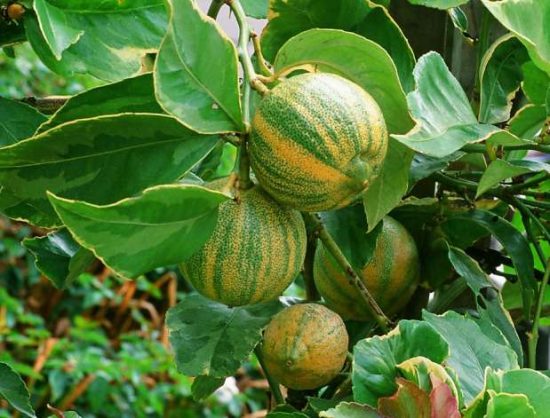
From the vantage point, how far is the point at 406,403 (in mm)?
451

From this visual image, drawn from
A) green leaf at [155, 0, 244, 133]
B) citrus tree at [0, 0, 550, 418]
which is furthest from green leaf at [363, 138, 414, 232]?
green leaf at [155, 0, 244, 133]

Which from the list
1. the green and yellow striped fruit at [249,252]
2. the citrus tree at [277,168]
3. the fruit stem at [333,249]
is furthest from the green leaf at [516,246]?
the green and yellow striped fruit at [249,252]

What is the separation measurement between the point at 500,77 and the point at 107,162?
30 centimetres

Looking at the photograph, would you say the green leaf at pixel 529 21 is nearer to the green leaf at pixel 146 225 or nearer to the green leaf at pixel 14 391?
the green leaf at pixel 146 225

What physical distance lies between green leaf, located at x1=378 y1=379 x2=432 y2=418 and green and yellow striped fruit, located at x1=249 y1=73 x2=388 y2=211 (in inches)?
3.8

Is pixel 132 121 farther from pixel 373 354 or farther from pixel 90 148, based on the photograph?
pixel 373 354

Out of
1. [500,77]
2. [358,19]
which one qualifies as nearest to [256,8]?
[358,19]

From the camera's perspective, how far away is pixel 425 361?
1.49 feet

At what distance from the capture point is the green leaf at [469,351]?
0.49 m

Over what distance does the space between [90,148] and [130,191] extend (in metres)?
0.03

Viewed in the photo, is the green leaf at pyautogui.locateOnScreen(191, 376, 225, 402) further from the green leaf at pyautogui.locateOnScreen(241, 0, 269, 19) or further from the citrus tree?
the green leaf at pyautogui.locateOnScreen(241, 0, 269, 19)

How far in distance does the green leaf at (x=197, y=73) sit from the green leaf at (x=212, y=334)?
0.17 meters

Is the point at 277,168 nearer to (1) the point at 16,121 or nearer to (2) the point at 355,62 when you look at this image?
(2) the point at 355,62

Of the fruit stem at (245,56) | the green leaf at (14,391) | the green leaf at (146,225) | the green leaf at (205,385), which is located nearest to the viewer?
the green leaf at (146,225)
